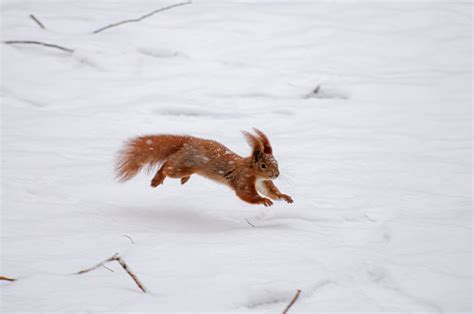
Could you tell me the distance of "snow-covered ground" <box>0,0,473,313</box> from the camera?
324 centimetres

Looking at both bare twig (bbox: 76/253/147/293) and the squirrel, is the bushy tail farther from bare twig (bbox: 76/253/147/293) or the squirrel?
bare twig (bbox: 76/253/147/293)

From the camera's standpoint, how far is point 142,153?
4.32 meters

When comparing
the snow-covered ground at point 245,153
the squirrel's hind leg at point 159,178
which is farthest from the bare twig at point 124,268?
the squirrel's hind leg at point 159,178

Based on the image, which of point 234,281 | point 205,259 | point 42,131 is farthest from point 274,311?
point 42,131

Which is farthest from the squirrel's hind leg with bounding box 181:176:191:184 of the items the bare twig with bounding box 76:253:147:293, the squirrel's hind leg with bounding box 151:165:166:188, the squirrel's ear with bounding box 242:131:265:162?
the bare twig with bounding box 76:253:147:293

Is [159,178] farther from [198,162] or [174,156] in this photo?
[198,162]

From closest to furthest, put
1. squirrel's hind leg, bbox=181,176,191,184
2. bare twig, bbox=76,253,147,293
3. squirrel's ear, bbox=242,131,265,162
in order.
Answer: bare twig, bbox=76,253,147,293 < squirrel's ear, bbox=242,131,265,162 < squirrel's hind leg, bbox=181,176,191,184

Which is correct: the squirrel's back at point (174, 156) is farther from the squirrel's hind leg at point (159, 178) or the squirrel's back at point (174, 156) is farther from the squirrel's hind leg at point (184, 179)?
the squirrel's hind leg at point (184, 179)

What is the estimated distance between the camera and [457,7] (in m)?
9.11

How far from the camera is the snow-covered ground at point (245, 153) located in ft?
10.6

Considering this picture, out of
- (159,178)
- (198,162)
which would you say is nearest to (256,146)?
(198,162)

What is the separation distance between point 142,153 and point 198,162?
0.39m

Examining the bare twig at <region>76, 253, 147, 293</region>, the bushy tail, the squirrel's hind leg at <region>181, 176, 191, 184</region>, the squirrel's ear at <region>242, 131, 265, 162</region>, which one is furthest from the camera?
the squirrel's hind leg at <region>181, 176, 191, 184</region>

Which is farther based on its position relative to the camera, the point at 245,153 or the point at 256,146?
the point at 245,153
